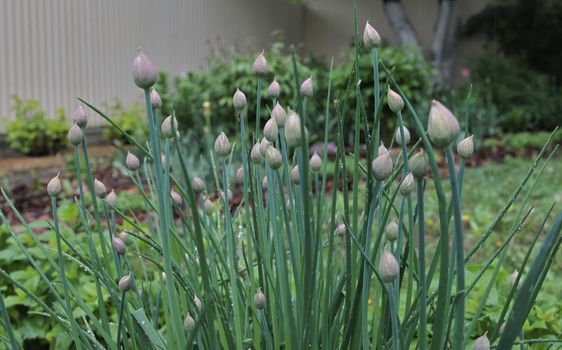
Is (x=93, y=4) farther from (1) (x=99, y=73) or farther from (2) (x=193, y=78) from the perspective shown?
(2) (x=193, y=78)

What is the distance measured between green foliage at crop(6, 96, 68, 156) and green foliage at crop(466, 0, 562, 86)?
9546mm

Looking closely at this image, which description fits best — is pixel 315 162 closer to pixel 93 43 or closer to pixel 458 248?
pixel 458 248

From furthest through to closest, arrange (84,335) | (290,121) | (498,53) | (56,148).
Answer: (498,53)
(56,148)
(84,335)
(290,121)

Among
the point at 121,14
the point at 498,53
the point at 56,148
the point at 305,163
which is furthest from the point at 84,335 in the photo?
the point at 498,53

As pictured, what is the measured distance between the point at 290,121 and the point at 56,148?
6476 mm

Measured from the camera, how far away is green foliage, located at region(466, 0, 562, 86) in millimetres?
13102

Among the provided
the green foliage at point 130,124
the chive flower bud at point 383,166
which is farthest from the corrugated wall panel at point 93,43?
the chive flower bud at point 383,166

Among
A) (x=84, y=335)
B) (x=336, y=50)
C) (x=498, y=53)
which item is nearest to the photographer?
(x=84, y=335)

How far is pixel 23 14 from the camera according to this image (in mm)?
7020

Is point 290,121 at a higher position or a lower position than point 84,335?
higher

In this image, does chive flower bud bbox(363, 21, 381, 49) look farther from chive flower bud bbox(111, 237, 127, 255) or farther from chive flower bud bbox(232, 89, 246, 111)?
chive flower bud bbox(111, 237, 127, 255)

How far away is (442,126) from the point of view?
1.59 ft

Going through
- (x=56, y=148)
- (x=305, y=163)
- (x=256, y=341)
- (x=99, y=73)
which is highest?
(x=305, y=163)

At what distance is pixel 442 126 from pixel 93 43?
26.8 ft
